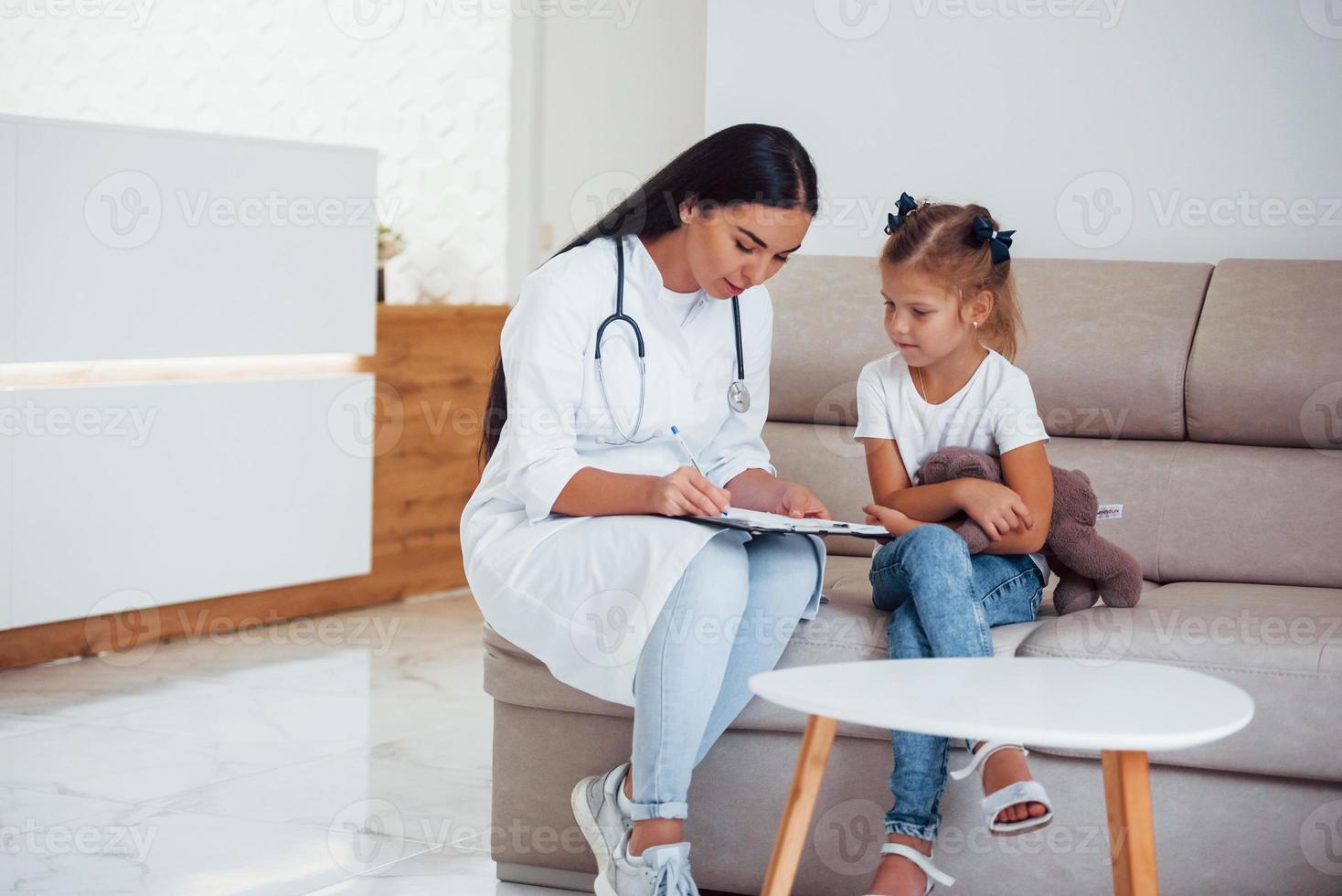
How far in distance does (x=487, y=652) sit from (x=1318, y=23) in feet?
6.37

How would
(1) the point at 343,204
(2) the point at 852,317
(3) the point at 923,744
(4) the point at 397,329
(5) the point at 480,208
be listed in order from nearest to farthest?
(3) the point at 923,744, (2) the point at 852,317, (1) the point at 343,204, (4) the point at 397,329, (5) the point at 480,208

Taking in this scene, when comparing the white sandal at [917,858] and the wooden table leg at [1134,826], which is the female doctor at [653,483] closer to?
the white sandal at [917,858]

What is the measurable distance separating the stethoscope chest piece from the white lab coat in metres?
0.01

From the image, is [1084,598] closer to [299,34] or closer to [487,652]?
[487,652]

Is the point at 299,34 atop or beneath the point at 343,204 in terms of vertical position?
atop

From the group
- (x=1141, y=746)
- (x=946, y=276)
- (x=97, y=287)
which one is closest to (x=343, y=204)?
(x=97, y=287)

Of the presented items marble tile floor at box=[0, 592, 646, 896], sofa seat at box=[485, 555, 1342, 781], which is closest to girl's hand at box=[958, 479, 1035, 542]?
sofa seat at box=[485, 555, 1342, 781]

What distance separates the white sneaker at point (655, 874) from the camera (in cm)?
176

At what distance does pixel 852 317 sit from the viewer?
2.66 metres

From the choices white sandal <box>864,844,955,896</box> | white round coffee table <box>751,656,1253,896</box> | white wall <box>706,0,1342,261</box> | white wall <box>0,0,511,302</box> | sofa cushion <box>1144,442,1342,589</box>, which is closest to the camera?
white round coffee table <box>751,656,1253,896</box>

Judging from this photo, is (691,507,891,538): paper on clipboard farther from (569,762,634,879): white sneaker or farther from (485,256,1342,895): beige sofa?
(569,762,634,879): white sneaker

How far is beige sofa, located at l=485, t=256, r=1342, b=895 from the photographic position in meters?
1.85

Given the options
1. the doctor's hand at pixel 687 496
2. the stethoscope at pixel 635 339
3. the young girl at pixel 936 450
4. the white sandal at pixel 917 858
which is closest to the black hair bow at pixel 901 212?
the young girl at pixel 936 450

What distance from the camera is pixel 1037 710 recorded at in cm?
134
